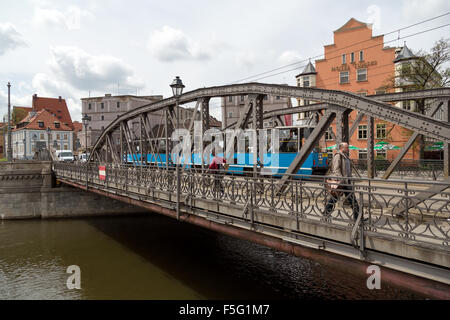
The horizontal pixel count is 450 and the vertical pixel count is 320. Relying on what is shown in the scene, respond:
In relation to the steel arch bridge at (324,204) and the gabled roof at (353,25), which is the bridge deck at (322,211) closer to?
the steel arch bridge at (324,204)

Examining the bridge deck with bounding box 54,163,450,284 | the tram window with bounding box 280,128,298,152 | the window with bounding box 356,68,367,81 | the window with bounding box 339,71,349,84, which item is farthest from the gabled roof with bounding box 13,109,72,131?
the tram window with bounding box 280,128,298,152

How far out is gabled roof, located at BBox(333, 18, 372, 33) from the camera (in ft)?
109

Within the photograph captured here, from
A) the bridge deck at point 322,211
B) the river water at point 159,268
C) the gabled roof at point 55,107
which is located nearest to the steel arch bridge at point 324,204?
the bridge deck at point 322,211

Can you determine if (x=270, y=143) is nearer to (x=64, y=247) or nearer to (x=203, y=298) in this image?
(x=203, y=298)

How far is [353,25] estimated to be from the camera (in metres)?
34.0

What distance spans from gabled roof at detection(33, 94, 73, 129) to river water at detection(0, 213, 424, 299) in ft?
213

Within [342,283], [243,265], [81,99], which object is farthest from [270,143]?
[81,99]

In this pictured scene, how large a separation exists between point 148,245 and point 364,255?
554 inches

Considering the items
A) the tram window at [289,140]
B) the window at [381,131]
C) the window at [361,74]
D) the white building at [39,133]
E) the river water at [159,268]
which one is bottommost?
the river water at [159,268]

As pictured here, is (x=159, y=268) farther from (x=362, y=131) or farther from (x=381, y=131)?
(x=362, y=131)

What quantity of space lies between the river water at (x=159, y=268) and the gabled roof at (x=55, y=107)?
64944 mm

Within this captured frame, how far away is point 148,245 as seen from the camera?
17141 mm

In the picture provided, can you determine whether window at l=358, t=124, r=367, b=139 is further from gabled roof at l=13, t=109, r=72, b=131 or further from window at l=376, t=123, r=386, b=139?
gabled roof at l=13, t=109, r=72, b=131

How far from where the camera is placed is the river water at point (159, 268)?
1103 centimetres
